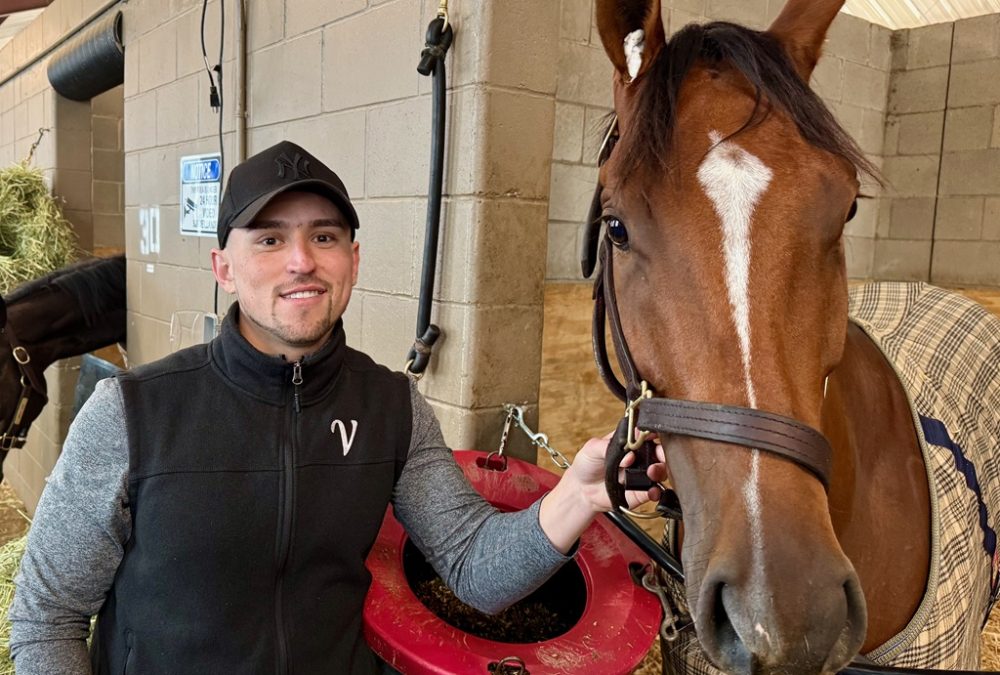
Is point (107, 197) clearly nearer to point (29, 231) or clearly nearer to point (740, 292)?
point (29, 231)

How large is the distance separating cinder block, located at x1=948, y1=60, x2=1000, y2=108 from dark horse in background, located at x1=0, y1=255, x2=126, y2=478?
4.01m

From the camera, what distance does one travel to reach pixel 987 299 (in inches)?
115

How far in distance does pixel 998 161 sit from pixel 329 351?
3021 mm

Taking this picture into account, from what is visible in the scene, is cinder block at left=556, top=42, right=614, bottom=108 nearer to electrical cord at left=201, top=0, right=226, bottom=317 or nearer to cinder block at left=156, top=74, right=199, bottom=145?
electrical cord at left=201, top=0, right=226, bottom=317

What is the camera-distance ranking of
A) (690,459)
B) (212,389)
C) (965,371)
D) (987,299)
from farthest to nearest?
1. (987,299)
2. (965,371)
3. (212,389)
4. (690,459)

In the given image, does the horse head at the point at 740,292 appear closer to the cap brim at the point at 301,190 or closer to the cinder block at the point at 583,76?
the cap brim at the point at 301,190

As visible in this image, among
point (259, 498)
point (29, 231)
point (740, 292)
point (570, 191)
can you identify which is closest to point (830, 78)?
point (570, 191)

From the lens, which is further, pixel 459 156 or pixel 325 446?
pixel 459 156

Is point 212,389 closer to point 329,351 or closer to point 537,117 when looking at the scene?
point 329,351

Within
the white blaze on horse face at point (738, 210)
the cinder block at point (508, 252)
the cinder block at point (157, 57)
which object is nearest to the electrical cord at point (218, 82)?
the cinder block at point (157, 57)

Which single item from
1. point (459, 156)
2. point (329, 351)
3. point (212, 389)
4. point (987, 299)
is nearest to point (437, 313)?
point (459, 156)

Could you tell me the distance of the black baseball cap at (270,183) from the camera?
1145 mm

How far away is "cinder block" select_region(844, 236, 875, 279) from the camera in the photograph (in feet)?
10.1

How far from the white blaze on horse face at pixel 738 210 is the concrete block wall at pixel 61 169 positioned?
463 cm
